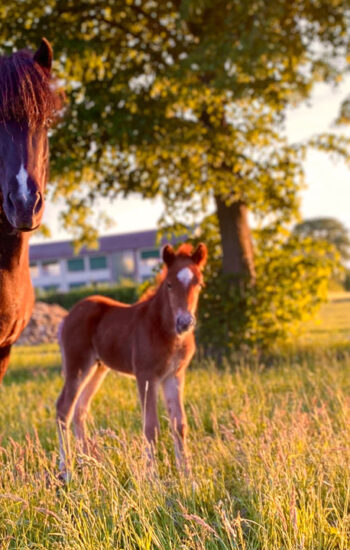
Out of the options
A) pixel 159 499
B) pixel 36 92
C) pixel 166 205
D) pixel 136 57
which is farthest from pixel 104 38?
pixel 159 499

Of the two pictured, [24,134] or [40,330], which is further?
[40,330]

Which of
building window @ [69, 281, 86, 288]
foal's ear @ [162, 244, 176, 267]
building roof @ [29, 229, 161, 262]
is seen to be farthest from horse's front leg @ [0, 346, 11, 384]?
building window @ [69, 281, 86, 288]

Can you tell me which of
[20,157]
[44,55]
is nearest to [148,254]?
[44,55]

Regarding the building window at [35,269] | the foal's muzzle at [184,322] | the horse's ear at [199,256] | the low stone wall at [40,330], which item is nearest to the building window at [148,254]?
the building window at [35,269]

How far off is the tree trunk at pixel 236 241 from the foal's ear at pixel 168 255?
7.70 metres

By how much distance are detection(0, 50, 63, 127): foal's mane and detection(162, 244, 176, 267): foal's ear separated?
6.62 ft

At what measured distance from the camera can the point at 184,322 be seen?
5316 millimetres

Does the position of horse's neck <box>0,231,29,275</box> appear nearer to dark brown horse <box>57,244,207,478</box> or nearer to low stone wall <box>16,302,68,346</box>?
dark brown horse <box>57,244,207,478</box>

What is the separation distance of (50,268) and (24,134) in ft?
186

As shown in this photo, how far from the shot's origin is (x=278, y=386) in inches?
352

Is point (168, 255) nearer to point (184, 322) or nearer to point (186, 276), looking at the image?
point (186, 276)

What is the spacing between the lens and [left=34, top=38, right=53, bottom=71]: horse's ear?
4.39 m

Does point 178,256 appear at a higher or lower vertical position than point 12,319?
higher

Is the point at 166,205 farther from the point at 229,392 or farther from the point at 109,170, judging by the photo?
the point at 229,392
